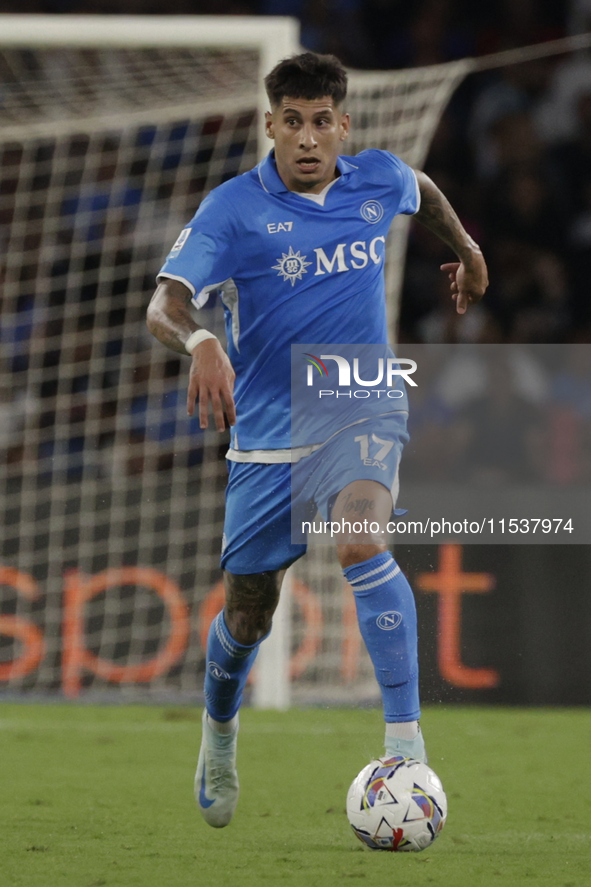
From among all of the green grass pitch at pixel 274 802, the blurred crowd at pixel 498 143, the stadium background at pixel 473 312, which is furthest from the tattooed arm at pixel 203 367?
the blurred crowd at pixel 498 143

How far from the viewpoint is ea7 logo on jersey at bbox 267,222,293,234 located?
3623 mm

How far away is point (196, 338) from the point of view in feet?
10.4

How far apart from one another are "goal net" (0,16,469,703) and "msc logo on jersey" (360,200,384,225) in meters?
3.21

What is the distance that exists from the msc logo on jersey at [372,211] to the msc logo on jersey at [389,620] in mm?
1178

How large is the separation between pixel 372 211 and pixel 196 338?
2.87 feet

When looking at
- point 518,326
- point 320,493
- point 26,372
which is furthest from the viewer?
point 518,326

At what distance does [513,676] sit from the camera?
7023 mm

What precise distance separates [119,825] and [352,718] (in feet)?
10.1

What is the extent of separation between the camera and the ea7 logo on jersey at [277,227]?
3.62m

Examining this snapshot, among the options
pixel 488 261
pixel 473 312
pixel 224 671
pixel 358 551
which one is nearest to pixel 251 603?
pixel 224 671

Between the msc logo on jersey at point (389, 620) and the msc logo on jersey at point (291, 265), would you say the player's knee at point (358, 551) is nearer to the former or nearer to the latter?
the msc logo on jersey at point (389, 620)

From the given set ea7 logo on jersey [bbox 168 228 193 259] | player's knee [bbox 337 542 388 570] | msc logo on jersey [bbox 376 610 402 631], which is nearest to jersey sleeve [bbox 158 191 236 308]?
ea7 logo on jersey [bbox 168 228 193 259]

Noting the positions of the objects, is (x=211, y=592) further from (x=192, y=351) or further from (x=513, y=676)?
(x=192, y=351)

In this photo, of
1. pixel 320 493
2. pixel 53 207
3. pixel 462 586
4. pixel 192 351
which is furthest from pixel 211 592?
pixel 192 351
